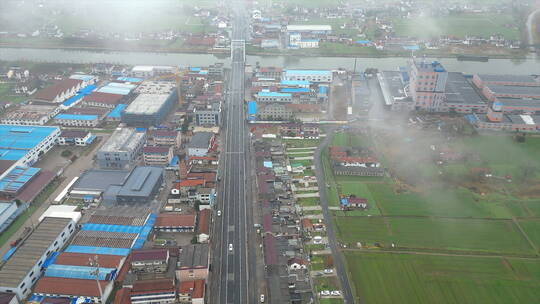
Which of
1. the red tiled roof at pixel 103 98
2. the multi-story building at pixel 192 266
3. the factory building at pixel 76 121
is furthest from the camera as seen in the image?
the red tiled roof at pixel 103 98

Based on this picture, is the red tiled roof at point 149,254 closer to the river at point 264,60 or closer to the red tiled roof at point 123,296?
the red tiled roof at point 123,296

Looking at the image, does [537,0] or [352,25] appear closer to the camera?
[352,25]

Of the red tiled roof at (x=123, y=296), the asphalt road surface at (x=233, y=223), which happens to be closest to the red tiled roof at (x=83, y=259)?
the red tiled roof at (x=123, y=296)

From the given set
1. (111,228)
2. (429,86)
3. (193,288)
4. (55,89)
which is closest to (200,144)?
(111,228)

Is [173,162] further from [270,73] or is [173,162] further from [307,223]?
[270,73]

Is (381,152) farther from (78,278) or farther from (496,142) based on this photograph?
(78,278)

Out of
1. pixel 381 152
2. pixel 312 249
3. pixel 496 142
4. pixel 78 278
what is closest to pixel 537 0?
pixel 496 142

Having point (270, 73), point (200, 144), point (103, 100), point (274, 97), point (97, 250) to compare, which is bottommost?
point (97, 250)
